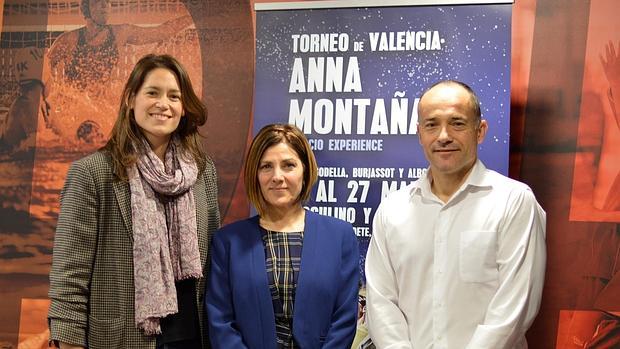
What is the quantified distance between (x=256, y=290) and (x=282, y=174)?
1.41 ft

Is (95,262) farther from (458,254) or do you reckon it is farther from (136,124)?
(458,254)

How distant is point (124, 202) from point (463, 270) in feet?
3.94

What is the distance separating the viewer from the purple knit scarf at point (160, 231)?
238 centimetres

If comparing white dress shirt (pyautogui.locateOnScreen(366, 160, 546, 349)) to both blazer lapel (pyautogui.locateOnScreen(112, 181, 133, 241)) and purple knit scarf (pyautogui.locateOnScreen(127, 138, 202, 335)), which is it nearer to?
purple knit scarf (pyautogui.locateOnScreen(127, 138, 202, 335))

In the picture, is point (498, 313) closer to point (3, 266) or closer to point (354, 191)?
point (354, 191)

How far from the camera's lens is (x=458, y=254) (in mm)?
2342

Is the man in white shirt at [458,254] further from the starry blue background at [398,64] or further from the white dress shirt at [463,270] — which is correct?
the starry blue background at [398,64]

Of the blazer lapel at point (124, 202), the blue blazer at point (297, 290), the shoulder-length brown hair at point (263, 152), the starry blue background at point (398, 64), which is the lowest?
the blue blazer at point (297, 290)

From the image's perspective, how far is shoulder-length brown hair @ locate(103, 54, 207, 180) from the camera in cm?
245

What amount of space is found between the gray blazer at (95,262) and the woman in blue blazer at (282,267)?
1.03 feet

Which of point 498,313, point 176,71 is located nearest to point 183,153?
point 176,71

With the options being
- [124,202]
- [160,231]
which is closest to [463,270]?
[160,231]

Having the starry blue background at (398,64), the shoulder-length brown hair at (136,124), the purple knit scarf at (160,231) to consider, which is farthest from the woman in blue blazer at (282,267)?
the starry blue background at (398,64)

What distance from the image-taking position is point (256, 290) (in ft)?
7.95
